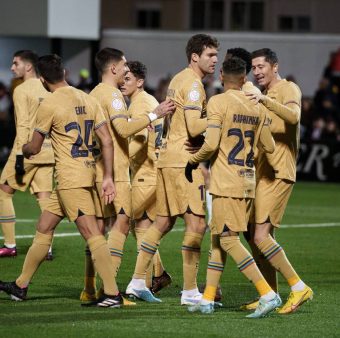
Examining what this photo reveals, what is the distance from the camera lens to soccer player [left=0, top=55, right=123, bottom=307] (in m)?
11.4

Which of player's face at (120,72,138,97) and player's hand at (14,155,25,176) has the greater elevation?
player's face at (120,72,138,97)

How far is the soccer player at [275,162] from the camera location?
37.9 ft

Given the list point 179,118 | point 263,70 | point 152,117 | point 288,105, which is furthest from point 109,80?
point 288,105

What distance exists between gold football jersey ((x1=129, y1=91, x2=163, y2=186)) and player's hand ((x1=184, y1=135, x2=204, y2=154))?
3.24 feet

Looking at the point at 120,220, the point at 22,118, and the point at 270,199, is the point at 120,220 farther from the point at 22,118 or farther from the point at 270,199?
the point at 22,118

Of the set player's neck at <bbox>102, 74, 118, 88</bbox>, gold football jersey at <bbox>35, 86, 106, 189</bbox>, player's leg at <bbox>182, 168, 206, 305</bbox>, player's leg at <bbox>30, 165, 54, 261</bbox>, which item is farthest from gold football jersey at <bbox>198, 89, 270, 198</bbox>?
player's leg at <bbox>30, 165, 54, 261</bbox>

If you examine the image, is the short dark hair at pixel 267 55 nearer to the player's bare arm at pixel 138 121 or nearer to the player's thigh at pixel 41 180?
the player's bare arm at pixel 138 121

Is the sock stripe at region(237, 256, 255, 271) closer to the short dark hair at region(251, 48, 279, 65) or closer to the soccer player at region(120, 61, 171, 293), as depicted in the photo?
the soccer player at region(120, 61, 171, 293)

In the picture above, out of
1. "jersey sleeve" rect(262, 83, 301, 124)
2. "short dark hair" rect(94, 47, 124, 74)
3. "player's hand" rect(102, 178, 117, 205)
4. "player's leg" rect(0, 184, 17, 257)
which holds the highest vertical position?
"short dark hair" rect(94, 47, 124, 74)

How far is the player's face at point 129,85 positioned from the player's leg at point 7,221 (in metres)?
3.34

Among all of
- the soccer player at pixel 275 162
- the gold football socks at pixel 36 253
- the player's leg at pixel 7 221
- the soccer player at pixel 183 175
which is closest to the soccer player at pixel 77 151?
the gold football socks at pixel 36 253

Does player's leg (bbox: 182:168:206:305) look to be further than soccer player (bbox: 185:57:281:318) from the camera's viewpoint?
Yes

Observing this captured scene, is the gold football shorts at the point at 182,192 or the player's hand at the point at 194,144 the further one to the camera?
the gold football shorts at the point at 182,192

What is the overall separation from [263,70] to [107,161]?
177 cm
